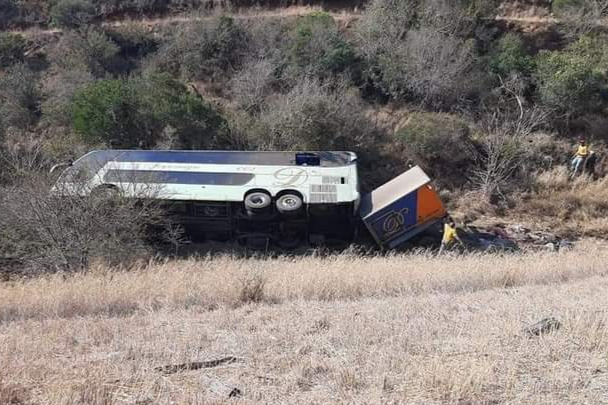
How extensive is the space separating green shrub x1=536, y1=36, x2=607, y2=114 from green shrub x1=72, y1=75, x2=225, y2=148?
1210cm

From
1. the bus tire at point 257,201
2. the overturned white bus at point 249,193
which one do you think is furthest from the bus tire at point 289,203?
the bus tire at point 257,201

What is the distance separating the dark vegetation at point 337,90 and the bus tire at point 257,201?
268cm

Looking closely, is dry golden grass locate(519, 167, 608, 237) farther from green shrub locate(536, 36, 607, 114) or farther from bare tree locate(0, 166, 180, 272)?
bare tree locate(0, 166, 180, 272)

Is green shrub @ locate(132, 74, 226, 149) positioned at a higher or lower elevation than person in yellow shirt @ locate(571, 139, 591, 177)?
higher

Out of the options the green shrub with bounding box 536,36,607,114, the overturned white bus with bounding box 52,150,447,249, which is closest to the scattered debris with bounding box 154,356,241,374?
the overturned white bus with bounding box 52,150,447,249

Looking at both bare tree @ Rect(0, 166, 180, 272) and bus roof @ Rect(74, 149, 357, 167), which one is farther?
bus roof @ Rect(74, 149, 357, 167)

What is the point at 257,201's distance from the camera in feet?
44.7

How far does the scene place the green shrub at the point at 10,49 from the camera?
25.4m

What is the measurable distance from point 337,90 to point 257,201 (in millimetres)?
8522

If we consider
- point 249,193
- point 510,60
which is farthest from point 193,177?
point 510,60

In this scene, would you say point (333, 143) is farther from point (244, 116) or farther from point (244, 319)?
point (244, 319)

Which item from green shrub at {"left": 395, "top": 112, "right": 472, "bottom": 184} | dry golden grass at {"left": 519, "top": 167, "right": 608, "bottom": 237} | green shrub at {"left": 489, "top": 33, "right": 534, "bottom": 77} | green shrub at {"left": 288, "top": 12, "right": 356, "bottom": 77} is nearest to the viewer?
dry golden grass at {"left": 519, "top": 167, "right": 608, "bottom": 237}

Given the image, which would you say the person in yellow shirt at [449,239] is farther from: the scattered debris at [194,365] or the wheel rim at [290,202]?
the scattered debris at [194,365]

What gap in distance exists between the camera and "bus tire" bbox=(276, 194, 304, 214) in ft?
44.3
